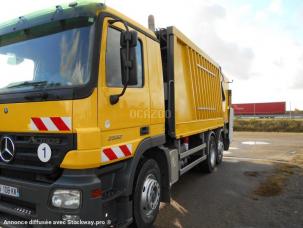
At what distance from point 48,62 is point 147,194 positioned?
2076 mm

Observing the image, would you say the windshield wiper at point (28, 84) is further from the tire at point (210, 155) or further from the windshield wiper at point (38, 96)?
the tire at point (210, 155)

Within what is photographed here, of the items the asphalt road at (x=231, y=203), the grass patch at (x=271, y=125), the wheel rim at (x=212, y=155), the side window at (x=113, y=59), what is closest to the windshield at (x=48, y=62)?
the side window at (x=113, y=59)

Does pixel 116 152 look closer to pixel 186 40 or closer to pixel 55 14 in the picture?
pixel 55 14

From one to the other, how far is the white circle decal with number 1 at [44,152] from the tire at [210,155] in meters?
5.08

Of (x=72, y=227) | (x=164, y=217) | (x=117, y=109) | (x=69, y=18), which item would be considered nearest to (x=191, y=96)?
(x=164, y=217)

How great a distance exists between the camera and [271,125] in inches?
1038

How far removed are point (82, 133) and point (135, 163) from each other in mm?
959

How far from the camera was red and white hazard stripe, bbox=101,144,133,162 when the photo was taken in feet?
10.1

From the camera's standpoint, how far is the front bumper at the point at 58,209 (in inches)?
110

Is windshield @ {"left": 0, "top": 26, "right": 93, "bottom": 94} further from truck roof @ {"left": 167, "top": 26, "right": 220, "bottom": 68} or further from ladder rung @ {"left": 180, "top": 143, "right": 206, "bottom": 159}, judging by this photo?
ladder rung @ {"left": 180, "top": 143, "right": 206, "bottom": 159}

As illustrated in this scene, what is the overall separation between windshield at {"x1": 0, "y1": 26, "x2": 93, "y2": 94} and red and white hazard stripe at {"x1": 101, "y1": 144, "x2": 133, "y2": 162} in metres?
0.78

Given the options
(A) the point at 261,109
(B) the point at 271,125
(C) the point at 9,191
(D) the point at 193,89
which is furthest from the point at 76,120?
(A) the point at 261,109

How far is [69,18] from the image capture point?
3.11m

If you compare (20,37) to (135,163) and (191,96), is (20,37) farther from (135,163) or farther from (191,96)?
(191,96)
